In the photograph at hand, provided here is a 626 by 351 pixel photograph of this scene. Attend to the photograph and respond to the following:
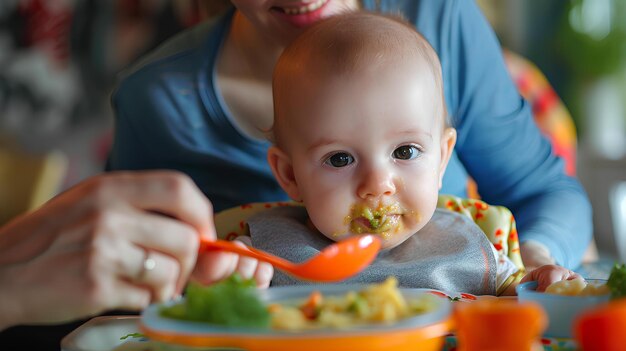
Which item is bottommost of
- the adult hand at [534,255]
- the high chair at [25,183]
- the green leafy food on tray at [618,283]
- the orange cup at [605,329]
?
the high chair at [25,183]

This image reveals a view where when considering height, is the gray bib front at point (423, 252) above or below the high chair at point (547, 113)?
above

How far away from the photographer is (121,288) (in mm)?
737

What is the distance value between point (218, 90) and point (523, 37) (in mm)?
3553

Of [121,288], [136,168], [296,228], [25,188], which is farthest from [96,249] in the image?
[25,188]

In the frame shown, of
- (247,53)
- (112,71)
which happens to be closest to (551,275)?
(247,53)

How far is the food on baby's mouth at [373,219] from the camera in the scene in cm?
110

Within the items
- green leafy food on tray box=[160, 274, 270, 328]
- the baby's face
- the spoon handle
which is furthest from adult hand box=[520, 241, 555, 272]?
green leafy food on tray box=[160, 274, 270, 328]

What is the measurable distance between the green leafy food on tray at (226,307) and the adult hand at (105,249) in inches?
2.6

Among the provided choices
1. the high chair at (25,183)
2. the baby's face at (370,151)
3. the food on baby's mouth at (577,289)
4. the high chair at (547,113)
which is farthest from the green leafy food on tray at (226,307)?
the high chair at (25,183)

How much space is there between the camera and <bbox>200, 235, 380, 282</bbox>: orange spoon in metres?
0.77

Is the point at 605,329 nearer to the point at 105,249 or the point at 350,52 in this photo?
the point at 105,249

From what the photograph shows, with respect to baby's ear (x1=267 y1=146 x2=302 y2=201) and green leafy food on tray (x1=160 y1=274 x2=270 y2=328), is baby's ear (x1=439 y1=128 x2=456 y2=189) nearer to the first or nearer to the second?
baby's ear (x1=267 y1=146 x2=302 y2=201)

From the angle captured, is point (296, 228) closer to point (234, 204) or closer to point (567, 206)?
point (234, 204)

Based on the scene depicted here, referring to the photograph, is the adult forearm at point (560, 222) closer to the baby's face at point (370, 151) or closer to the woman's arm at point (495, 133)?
the woman's arm at point (495, 133)
